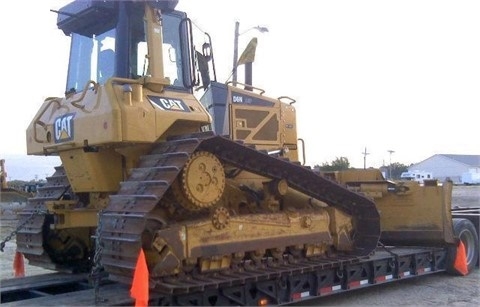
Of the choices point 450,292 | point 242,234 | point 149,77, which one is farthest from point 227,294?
point 450,292

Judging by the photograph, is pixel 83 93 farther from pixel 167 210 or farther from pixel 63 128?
pixel 167 210

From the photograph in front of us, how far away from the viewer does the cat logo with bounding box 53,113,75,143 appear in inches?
282

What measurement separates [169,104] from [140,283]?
7.27 feet

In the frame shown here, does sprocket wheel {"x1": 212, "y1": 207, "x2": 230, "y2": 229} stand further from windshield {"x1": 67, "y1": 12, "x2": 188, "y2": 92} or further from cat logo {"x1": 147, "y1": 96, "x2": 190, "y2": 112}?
windshield {"x1": 67, "y1": 12, "x2": 188, "y2": 92}

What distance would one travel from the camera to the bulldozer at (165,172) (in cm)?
636

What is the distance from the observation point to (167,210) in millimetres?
6758

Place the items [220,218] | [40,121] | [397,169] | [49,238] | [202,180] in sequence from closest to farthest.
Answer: [202,180] → [220,218] → [40,121] → [49,238] → [397,169]

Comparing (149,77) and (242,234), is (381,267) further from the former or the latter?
(149,77)

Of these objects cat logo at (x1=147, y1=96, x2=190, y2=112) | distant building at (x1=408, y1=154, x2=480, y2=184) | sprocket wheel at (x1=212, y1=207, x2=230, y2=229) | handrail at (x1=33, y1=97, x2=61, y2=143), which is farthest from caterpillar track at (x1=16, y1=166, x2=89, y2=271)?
distant building at (x1=408, y1=154, x2=480, y2=184)

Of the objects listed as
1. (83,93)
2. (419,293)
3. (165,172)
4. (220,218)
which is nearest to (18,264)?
(83,93)

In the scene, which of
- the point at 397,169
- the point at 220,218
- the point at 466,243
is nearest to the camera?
the point at 220,218

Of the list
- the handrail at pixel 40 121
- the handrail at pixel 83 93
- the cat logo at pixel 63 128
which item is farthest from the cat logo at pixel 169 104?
the handrail at pixel 40 121

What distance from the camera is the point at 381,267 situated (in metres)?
8.91

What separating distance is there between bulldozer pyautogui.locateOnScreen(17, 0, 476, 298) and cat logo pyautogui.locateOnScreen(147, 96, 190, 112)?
0.02m
